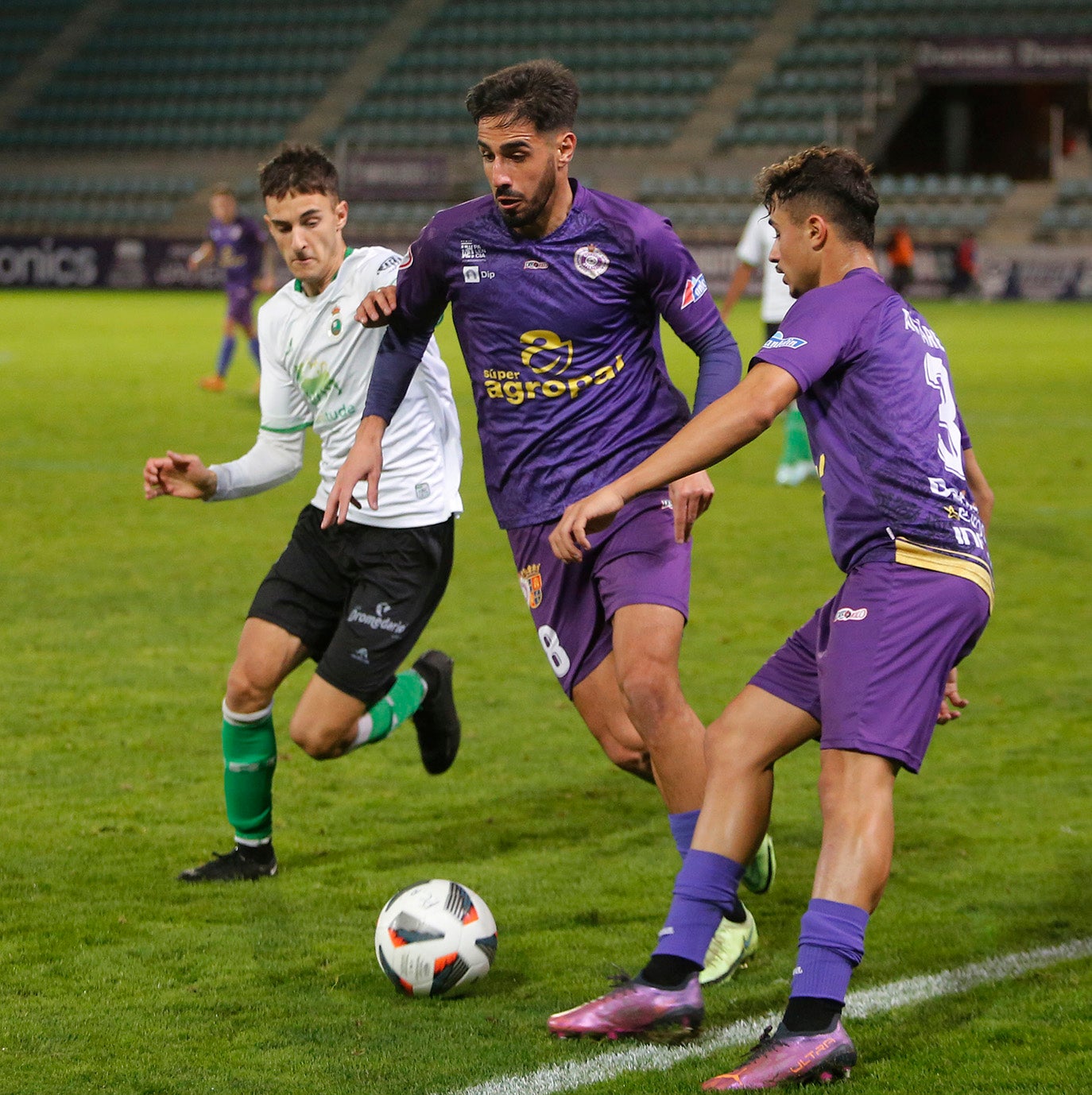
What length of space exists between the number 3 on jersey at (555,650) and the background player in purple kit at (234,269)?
1343 cm

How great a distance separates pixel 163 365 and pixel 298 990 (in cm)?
1685

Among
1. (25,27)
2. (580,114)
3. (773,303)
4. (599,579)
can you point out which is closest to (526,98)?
(599,579)

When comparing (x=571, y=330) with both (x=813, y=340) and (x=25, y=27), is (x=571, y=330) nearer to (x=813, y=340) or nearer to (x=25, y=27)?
(x=813, y=340)

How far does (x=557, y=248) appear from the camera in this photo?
4180 mm

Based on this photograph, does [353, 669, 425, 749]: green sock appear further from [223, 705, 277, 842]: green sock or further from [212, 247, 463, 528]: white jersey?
[212, 247, 463, 528]: white jersey

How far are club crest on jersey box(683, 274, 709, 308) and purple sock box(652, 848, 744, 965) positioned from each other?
141 centimetres

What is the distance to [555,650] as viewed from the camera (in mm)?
4262

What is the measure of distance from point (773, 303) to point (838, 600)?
847 centimetres

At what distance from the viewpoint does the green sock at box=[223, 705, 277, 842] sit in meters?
4.68

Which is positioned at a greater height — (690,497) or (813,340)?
(813,340)

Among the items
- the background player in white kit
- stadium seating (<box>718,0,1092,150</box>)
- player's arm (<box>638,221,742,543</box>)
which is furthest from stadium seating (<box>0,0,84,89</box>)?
player's arm (<box>638,221,742,543</box>)

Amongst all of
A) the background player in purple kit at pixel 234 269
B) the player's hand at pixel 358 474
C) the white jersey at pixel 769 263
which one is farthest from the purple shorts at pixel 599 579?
the background player in purple kit at pixel 234 269

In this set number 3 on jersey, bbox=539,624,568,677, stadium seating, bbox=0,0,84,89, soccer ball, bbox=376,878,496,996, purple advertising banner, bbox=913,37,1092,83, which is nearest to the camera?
soccer ball, bbox=376,878,496,996

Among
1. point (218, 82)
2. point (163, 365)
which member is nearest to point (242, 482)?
point (163, 365)
